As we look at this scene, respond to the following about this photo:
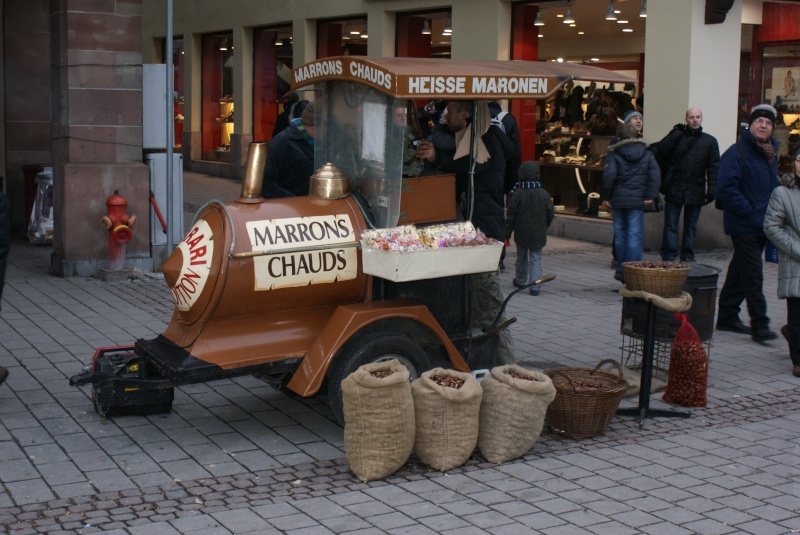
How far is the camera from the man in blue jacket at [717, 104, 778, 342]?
28.9ft

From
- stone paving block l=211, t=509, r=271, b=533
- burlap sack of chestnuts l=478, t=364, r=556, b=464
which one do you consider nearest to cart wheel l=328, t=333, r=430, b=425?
burlap sack of chestnuts l=478, t=364, r=556, b=464

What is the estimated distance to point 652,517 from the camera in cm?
509

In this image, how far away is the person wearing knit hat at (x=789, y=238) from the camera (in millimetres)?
7801

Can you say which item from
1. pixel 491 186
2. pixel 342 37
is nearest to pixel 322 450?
pixel 491 186

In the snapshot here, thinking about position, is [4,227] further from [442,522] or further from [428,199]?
[442,522]

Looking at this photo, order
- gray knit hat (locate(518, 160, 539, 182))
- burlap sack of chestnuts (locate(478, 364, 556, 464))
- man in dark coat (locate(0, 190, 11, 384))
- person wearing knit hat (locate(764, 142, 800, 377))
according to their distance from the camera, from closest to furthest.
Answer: burlap sack of chestnuts (locate(478, 364, 556, 464)) < man in dark coat (locate(0, 190, 11, 384)) < person wearing knit hat (locate(764, 142, 800, 377)) < gray knit hat (locate(518, 160, 539, 182))

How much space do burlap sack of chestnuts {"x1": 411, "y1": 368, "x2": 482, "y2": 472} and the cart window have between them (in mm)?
1193

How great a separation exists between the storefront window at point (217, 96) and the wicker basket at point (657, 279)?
16.7m

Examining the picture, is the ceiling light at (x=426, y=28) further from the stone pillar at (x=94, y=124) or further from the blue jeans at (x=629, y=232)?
the blue jeans at (x=629, y=232)

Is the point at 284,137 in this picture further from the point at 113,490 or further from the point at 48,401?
the point at 113,490

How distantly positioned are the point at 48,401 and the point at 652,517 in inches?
152

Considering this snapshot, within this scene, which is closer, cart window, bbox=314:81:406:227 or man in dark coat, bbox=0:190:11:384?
cart window, bbox=314:81:406:227

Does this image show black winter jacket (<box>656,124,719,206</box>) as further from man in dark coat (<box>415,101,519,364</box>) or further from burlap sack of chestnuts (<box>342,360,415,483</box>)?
burlap sack of chestnuts (<box>342,360,415,483</box>)

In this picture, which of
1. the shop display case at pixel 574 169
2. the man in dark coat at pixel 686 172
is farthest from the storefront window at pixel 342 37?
the man in dark coat at pixel 686 172
